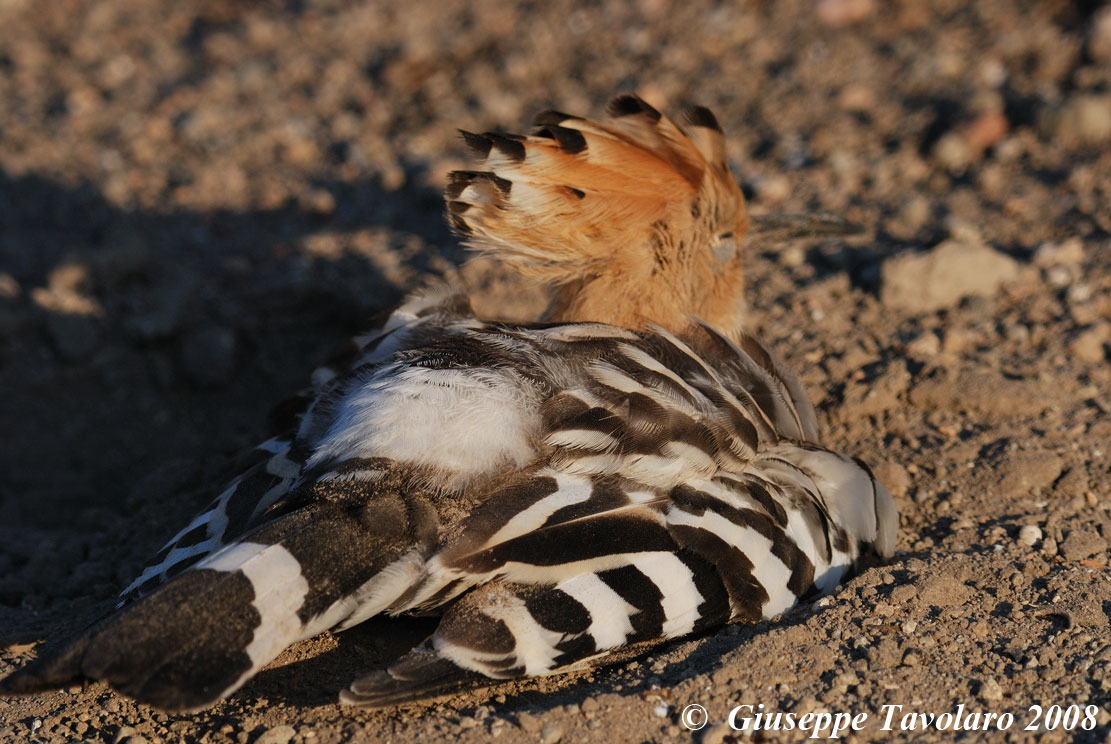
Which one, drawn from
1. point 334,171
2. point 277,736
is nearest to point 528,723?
point 277,736

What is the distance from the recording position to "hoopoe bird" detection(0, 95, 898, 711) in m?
2.45

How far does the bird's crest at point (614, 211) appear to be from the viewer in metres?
3.25

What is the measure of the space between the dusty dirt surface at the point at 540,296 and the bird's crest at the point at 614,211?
649mm

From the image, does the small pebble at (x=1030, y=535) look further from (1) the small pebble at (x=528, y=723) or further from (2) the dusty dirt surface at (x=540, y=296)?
(1) the small pebble at (x=528, y=723)

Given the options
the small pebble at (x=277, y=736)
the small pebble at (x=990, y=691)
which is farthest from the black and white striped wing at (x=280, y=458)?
the small pebble at (x=990, y=691)

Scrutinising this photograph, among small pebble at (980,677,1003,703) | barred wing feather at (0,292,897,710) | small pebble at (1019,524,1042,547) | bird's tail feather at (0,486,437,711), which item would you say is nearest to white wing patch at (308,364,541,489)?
barred wing feather at (0,292,897,710)

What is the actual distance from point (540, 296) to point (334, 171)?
5.28 ft

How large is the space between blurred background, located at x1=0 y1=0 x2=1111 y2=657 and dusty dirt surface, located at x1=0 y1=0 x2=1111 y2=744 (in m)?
0.02

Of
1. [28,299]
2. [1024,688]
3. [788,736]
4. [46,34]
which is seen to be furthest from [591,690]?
[46,34]

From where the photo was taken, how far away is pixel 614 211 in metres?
3.42

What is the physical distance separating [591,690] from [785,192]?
2886mm

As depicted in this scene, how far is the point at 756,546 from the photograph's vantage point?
2.84 meters

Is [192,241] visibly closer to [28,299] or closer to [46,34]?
[28,299]

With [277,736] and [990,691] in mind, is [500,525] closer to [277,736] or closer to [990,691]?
[277,736]
